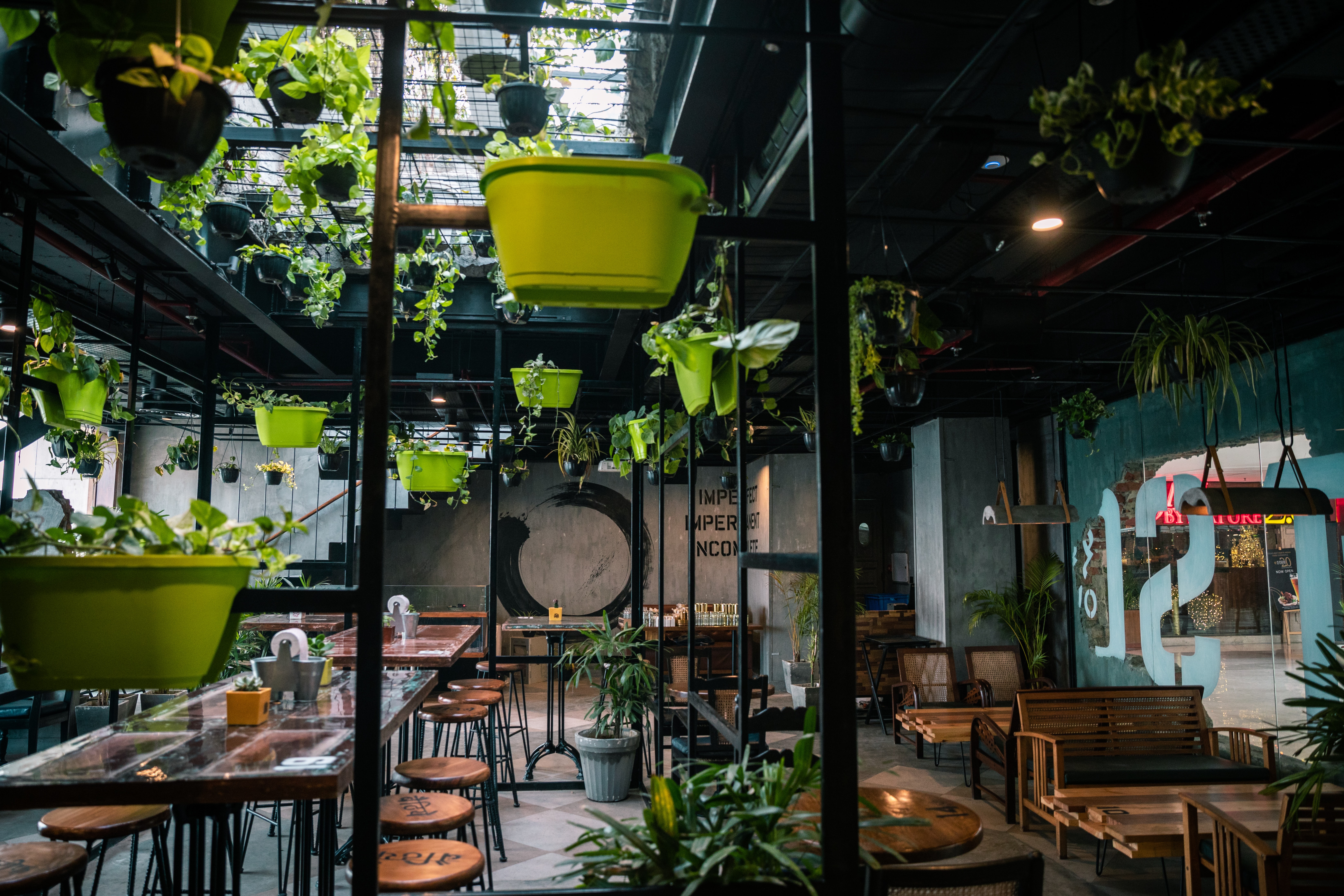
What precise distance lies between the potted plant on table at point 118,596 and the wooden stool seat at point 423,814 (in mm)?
1679

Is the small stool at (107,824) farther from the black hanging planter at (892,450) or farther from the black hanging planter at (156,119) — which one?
the black hanging planter at (892,450)

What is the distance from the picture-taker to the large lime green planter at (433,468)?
5234 millimetres

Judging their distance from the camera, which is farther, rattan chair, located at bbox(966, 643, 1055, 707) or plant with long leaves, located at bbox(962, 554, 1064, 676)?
plant with long leaves, located at bbox(962, 554, 1064, 676)

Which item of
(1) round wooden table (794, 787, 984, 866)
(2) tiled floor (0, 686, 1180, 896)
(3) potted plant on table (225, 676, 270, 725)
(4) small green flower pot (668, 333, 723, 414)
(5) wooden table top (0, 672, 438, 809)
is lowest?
(2) tiled floor (0, 686, 1180, 896)

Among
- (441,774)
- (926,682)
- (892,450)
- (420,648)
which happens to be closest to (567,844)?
(420,648)

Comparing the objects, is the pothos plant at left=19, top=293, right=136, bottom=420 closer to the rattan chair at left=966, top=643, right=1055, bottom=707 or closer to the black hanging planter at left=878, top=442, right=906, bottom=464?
the black hanging planter at left=878, top=442, right=906, bottom=464

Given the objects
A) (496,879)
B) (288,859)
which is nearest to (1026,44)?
(496,879)

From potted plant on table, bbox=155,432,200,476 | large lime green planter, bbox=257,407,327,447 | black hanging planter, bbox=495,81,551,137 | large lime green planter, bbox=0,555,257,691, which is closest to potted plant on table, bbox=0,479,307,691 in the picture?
large lime green planter, bbox=0,555,257,691

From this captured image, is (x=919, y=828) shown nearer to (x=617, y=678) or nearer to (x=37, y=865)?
(x=37, y=865)

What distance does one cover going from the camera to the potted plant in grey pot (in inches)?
210

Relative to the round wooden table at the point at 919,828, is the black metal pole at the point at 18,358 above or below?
above

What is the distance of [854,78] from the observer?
2484mm

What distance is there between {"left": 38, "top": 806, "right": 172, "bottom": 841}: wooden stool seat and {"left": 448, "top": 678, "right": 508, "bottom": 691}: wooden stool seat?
2.27 meters

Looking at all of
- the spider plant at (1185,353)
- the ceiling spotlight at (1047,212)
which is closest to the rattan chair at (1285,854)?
the spider plant at (1185,353)
